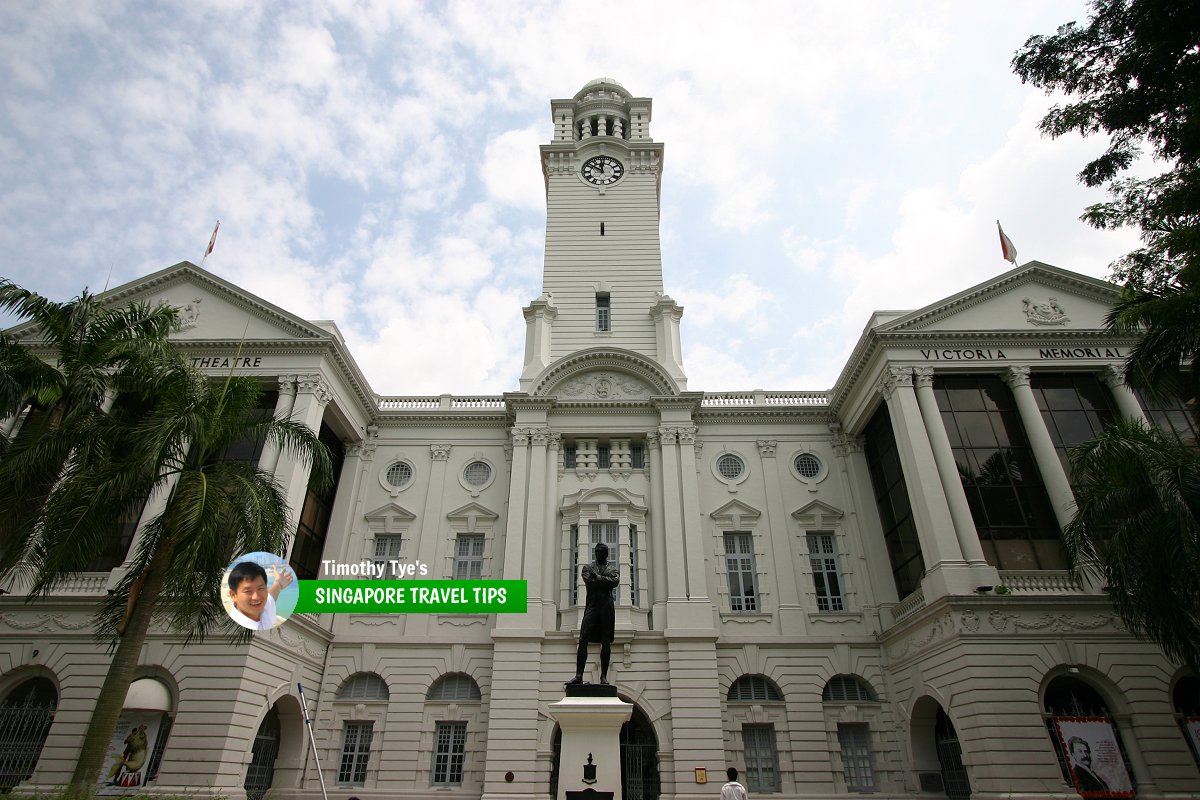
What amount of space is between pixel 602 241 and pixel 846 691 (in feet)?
69.6

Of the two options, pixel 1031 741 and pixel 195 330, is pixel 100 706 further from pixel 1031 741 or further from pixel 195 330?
pixel 1031 741

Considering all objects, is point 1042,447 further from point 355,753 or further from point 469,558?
point 355,753

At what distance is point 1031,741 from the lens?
687 inches

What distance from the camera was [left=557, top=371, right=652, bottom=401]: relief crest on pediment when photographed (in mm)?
27516

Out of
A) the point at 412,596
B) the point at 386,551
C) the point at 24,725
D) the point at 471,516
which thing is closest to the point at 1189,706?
the point at 471,516

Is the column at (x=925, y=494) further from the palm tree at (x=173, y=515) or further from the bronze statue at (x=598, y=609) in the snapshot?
the palm tree at (x=173, y=515)

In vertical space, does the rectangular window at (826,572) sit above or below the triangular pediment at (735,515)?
below

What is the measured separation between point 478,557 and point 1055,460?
1966 centimetres

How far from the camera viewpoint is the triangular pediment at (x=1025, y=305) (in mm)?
24016

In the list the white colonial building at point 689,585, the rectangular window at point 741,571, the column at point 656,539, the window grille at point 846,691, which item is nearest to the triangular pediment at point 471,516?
the white colonial building at point 689,585

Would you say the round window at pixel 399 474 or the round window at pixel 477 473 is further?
the round window at pixel 399 474

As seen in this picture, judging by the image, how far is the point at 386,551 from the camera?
26.1m

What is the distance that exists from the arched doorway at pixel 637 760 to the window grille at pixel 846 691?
5.99 m

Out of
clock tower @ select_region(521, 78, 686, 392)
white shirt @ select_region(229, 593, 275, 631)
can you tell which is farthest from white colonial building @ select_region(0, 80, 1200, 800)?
white shirt @ select_region(229, 593, 275, 631)
